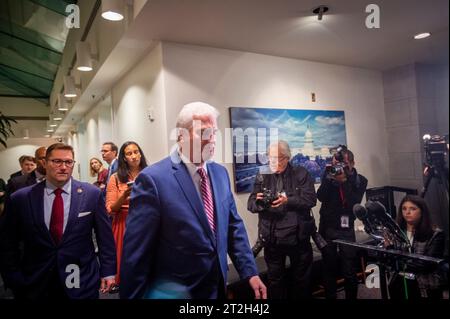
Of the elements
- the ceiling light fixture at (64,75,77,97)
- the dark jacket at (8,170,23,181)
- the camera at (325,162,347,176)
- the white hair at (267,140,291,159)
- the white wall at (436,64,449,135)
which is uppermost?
the ceiling light fixture at (64,75,77,97)

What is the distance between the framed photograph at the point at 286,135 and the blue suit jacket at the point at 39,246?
83 cm

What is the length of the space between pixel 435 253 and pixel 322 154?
68 centimetres

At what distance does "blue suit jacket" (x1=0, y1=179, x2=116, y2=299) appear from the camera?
126 cm

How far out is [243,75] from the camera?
1661mm

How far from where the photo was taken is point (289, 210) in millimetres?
1668

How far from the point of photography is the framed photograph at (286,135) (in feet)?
5.26

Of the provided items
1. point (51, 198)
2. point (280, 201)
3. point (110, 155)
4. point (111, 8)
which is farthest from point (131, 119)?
point (280, 201)

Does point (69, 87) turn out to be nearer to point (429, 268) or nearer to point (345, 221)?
point (345, 221)

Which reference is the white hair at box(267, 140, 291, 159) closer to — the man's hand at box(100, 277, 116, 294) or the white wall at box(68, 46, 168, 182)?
the white wall at box(68, 46, 168, 182)

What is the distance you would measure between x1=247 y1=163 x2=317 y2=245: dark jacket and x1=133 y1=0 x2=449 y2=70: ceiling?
2.27ft

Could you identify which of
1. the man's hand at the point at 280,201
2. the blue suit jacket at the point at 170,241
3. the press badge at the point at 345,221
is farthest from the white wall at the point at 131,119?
the press badge at the point at 345,221

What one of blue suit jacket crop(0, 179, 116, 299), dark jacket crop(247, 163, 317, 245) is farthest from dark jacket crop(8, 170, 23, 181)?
dark jacket crop(247, 163, 317, 245)

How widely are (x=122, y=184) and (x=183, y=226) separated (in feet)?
2.61
